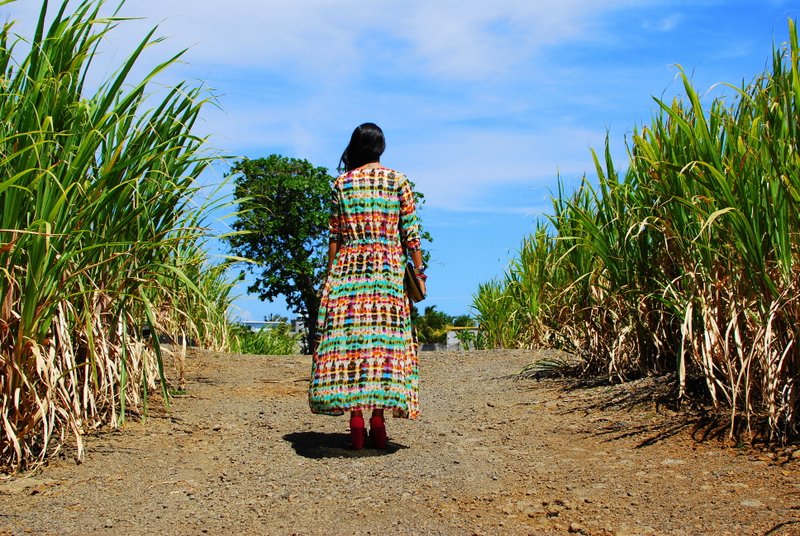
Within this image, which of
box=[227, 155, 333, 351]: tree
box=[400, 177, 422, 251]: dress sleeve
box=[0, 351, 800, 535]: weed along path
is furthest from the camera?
box=[227, 155, 333, 351]: tree

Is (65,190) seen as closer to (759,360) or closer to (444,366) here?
(759,360)

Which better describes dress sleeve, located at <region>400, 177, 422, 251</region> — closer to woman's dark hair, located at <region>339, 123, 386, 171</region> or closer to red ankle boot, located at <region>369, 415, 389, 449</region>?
woman's dark hair, located at <region>339, 123, 386, 171</region>

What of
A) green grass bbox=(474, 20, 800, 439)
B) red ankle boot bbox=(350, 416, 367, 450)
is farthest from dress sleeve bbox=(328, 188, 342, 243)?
green grass bbox=(474, 20, 800, 439)

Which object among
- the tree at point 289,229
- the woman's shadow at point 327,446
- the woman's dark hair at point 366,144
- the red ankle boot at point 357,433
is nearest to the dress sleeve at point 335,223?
the woman's dark hair at point 366,144

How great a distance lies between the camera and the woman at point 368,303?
13.6ft

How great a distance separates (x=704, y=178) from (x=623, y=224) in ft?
3.55

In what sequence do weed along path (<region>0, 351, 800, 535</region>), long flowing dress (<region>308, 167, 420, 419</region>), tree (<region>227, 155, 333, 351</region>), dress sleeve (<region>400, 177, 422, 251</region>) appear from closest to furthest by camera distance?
weed along path (<region>0, 351, 800, 535</region>) < long flowing dress (<region>308, 167, 420, 419</region>) < dress sleeve (<region>400, 177, 422, 251</region>) < tree (<region>227, 155, 333, 351</region>)

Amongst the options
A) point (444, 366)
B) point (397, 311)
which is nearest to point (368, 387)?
point (397, 311)

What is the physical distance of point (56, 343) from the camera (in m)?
3.85

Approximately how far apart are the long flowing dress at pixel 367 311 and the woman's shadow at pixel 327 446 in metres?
0.21

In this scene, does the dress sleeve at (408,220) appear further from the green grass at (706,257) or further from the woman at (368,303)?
the green grass at (706,257)

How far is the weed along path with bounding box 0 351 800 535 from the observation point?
10.1ft

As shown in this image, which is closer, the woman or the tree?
the woman

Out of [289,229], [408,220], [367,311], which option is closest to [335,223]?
[408,220]
